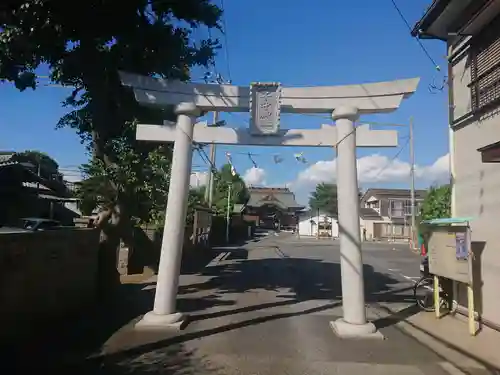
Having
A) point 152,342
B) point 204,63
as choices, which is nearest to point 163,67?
point 204,63

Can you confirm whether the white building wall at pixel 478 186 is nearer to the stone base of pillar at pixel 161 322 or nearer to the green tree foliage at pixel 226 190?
the stone base of pillar at pixel 161 322

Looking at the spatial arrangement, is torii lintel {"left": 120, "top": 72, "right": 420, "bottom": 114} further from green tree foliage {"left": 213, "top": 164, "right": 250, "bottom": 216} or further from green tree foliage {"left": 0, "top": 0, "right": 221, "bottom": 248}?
green tree foliage {"left": 213, "top": 164, "right": 250, "bottom": 216}

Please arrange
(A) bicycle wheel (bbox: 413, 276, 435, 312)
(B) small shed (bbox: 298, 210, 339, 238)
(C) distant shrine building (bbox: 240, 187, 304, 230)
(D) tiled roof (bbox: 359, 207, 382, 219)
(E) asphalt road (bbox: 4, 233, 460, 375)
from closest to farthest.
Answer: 1. (E) asphalt road (bbox: 4, 233, 460, 375)
2. (A) bicycle wheel (bbox: 413, 276, 435, 312)
3. (B) small shed (bbox: 298, 210, 339, 238)
4. (D) tiled roof (bbox: 359, 207, 382, 219)
5. (C) distant shrine building (bbox: 240, 187, 304, 230)

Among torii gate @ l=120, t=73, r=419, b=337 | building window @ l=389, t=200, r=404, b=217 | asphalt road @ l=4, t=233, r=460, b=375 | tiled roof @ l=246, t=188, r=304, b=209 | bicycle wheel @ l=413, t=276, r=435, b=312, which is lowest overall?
asphalt road @ l=4, t=233, r=460, b=375

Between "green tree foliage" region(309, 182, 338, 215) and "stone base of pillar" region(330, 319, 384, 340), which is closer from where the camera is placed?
"stone base of pillar" region(330, 319, 384, 340)

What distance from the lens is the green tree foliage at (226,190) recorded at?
4049 centimetres

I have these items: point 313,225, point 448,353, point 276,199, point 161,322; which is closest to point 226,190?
point 313,225

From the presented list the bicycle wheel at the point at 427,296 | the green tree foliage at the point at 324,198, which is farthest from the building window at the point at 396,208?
the bicycle wheel at the point at 427,296

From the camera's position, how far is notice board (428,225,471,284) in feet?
25.2

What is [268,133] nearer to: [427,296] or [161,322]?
[161,322]

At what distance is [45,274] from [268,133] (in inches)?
186

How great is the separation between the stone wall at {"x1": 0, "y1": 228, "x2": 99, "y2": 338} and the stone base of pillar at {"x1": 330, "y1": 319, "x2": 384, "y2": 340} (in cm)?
492

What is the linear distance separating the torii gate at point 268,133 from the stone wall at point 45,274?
1656 millimetres

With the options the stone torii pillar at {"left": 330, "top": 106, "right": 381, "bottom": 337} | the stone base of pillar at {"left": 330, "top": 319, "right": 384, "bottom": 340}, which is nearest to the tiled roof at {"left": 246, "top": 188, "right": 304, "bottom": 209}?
the stone torii pillar at {"left": 330, "top": 106, "right": 381, "bottom": 337}
